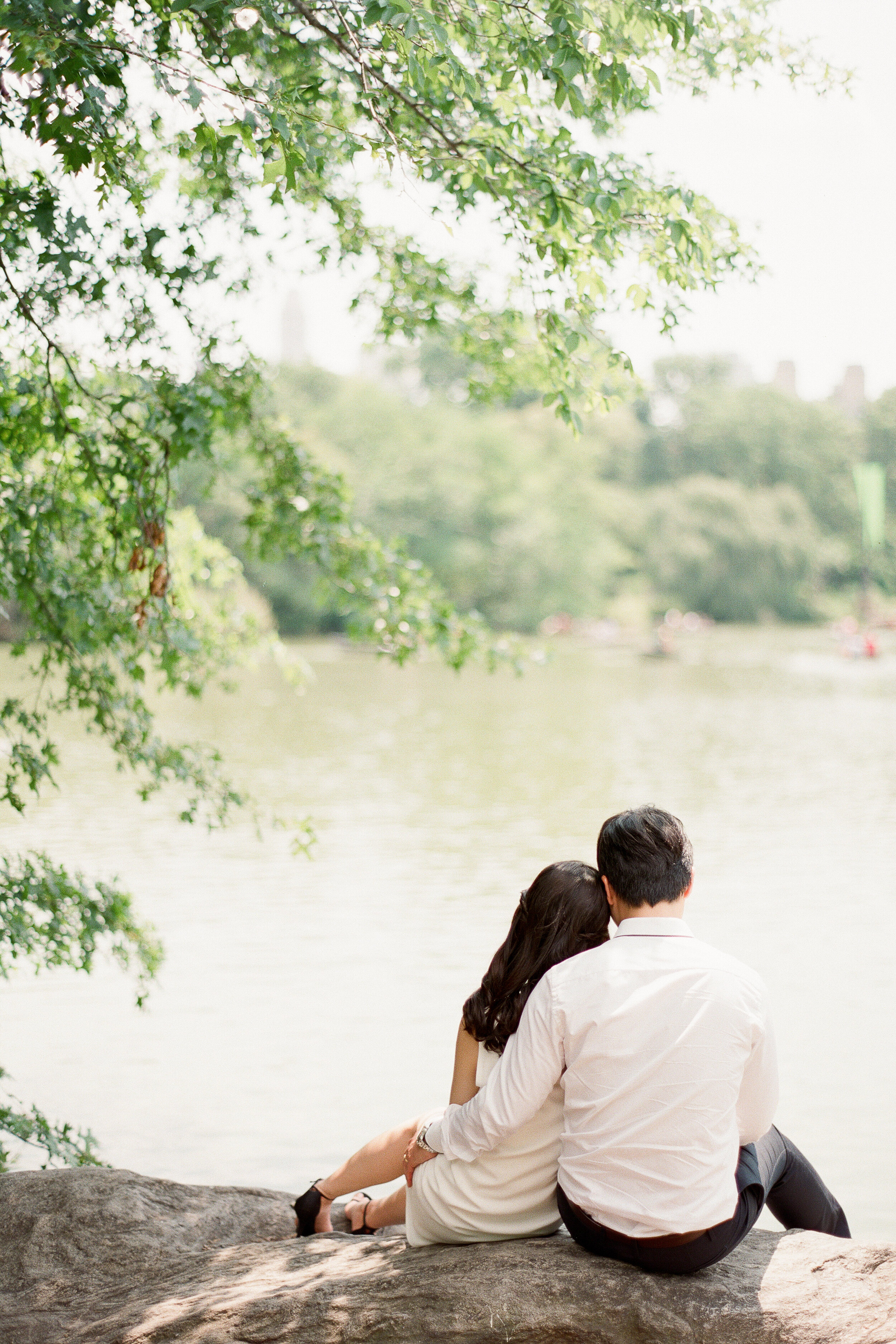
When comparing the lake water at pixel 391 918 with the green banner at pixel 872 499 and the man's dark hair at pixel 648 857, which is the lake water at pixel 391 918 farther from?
the green banner at pixel 872 499

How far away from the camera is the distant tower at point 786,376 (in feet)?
211

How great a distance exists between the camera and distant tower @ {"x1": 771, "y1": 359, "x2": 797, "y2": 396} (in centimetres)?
6421

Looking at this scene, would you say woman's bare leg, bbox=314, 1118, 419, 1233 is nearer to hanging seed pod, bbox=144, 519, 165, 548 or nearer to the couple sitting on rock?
the couple sitting on rock

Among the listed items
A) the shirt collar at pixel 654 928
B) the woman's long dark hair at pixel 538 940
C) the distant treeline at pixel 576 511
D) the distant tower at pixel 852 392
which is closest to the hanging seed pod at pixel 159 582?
the woman's long dark hair at pixel 538 940

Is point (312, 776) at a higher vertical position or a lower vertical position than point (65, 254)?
lower

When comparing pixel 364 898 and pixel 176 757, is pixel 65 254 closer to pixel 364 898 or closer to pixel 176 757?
pixel 176 757

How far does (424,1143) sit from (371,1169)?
1.43 ft

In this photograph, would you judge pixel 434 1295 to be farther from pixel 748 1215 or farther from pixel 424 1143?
pixel 748 1215

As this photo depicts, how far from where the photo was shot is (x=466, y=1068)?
2715 millimetres

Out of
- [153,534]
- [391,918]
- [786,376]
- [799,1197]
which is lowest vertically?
[391,918]

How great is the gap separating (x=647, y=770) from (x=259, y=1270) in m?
13.1

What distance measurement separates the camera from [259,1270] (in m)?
2.76

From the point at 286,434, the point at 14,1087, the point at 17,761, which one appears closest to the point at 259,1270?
the point at 17,761

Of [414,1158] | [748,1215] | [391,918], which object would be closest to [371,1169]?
[414,1158]
